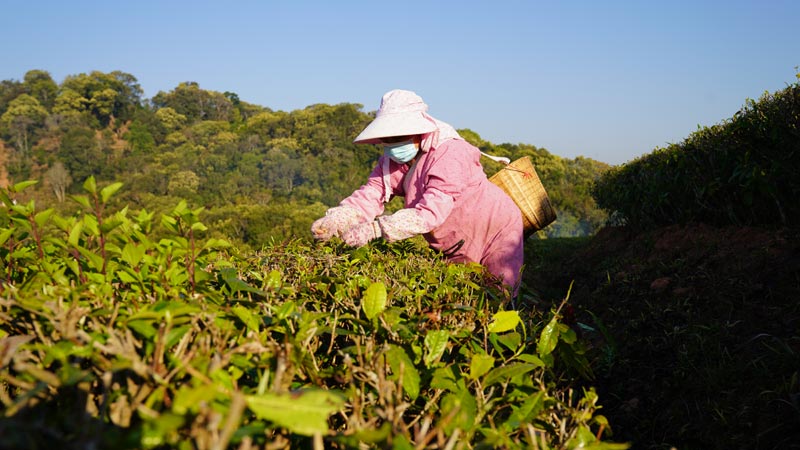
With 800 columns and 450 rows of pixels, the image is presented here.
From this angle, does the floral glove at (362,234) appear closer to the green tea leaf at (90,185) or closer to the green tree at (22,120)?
the green tea leaf at (90,185)

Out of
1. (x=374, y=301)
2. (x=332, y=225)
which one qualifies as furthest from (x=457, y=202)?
(x=374, y=301)

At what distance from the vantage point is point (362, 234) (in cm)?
283

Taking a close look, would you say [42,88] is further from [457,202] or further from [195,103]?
[457,202]

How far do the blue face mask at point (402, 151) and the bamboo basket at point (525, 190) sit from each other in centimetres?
102

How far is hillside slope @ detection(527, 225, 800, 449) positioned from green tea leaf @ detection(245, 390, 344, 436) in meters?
1.20

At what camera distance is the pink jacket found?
10.3ft

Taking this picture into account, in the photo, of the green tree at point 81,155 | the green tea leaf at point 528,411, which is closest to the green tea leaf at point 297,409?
the green tea leaf at point 528,411

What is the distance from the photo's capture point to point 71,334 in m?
0.90

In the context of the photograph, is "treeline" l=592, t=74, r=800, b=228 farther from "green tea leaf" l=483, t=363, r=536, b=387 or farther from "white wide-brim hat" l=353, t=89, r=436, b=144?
"green tea leaf" l=483, t=363, r=536, b=387

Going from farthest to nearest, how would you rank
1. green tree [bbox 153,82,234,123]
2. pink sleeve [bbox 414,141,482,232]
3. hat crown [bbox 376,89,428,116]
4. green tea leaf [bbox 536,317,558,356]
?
green tree [bbox 153,82,234,123], hat crown [bbox 376,89,428,116], pink sleeve [bbox 414,141,482,232], green tea leaf [bbox 536,317,558,356]

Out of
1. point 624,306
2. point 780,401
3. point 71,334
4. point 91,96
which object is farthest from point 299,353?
point 91,96

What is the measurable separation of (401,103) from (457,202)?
0.69 metres

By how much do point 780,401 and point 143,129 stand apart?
52.6 meters

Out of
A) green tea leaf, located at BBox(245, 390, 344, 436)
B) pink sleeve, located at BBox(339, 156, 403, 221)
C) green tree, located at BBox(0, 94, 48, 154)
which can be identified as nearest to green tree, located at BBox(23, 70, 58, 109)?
green tree, located at BBox(0, 94, 48, 154)
